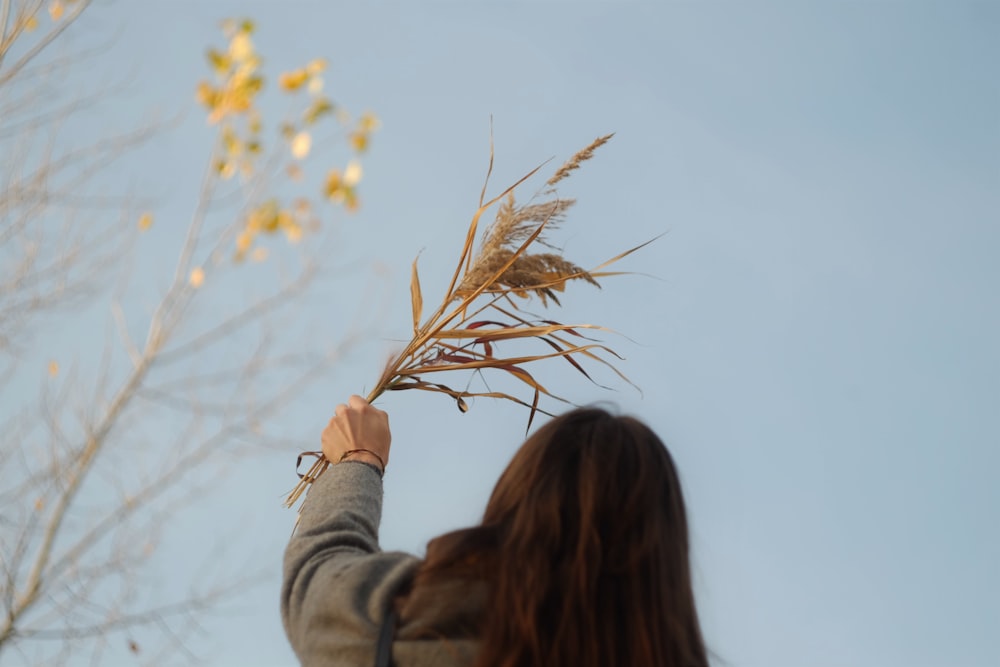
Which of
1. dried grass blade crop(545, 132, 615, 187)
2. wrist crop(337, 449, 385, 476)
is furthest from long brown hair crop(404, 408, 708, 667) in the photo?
dried grass blade crop(545, 132, 615, 187)

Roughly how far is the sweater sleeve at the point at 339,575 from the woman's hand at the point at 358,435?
8 cm

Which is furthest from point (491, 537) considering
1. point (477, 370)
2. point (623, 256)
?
point (623, 256)

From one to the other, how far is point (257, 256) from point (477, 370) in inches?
172

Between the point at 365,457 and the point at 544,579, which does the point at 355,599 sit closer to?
the point at 544,579

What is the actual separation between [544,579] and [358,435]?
2.00 feet

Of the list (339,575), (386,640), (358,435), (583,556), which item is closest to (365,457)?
(358,435)

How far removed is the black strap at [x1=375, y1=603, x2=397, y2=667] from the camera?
4.19 ft

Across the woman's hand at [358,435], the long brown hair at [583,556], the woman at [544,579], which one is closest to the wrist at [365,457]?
the woman's hand at [358,435]

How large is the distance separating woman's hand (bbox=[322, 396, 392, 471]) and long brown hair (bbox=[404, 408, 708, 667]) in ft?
1.29

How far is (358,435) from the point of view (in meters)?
1.73

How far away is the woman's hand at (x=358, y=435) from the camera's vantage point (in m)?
1.72

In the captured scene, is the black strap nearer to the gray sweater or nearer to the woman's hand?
the gray sweater

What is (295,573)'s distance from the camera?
146cm

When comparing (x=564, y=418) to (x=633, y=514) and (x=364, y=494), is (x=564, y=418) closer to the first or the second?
(x=633, y=514)
